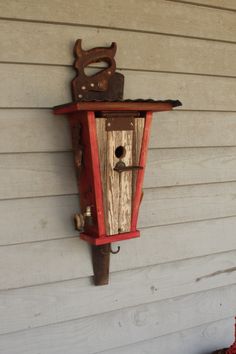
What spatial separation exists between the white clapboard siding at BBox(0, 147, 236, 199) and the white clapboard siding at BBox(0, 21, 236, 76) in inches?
13.9

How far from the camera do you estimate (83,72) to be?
1.50 meters

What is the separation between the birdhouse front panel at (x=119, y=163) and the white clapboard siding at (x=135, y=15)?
439 mm

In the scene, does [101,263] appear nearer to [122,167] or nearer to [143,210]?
[143,210]

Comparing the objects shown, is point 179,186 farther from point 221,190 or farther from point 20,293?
point 20,293

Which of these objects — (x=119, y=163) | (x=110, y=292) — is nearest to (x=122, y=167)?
(x=119, y=163)

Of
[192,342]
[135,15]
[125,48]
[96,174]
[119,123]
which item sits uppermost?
[135,15]

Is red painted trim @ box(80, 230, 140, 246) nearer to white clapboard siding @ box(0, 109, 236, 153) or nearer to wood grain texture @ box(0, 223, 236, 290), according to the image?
wood grain texture @ box(0, 223, 236, 290)

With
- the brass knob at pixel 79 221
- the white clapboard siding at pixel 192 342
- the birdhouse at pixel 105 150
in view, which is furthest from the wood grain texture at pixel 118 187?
the white clapboard siding at pixel 192 342

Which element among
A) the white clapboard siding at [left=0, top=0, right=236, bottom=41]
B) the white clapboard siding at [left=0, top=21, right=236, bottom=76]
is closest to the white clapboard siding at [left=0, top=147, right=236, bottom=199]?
the white clapboard siding at [left=0, top=21, right=236, bottom=76]

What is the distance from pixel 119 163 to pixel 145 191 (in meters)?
0.36

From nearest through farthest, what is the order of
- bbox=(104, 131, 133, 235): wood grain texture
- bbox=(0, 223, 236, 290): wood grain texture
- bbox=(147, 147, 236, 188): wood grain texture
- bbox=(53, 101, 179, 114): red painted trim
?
bbox=(53, 101, 179, 114): red painted trim, bbox=(104, 131, 133, 235): wood grain texture, bbox=(0, 223, 236, 290): wood grain texture, bbox=(147, 147, 236, 188): wood grain texture

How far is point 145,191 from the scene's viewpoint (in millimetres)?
1714

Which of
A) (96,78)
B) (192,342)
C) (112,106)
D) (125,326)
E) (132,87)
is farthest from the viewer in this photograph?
(192,342)

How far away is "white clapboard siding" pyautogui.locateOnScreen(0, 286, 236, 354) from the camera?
5.10ft
